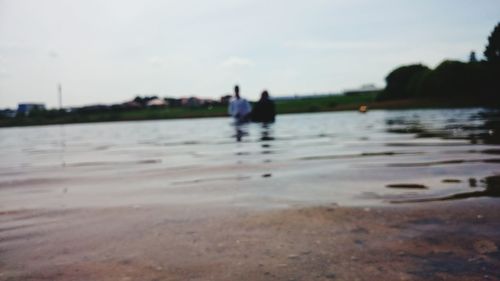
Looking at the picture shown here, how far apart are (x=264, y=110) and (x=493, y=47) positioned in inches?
793

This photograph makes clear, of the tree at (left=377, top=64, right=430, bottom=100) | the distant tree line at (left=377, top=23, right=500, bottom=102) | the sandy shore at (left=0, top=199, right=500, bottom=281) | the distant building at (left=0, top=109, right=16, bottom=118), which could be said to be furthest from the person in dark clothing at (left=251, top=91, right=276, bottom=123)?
the distant building at (left=0, top=109, right=16, bottom=118)

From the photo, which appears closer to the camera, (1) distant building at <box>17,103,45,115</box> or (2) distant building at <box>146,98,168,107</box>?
(1) distant building at <box>17,103,45,115</box>

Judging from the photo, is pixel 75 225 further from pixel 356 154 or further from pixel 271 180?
pixel 356 154

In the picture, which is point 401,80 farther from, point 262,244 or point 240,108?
point 262,244

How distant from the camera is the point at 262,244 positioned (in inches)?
84.9

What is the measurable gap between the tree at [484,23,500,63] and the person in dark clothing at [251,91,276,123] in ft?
62.8

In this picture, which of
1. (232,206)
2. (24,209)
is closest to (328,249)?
(232,206)

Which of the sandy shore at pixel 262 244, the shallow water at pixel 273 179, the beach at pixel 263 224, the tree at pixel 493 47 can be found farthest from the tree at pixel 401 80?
the sandy shore at pixel 262 244

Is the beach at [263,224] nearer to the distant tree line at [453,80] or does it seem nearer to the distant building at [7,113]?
the distant tree line at [453,80]

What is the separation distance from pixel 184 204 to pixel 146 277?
149 centimetres

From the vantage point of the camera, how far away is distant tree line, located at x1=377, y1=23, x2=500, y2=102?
29177mm

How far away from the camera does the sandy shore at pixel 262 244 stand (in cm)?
177

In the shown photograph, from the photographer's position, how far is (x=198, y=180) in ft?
14.7

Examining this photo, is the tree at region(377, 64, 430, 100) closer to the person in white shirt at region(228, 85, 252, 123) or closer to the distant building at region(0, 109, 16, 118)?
the person in white shirt at region(228, 85, 252, 123)
